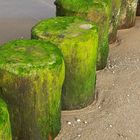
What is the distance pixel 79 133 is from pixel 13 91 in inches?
28.7

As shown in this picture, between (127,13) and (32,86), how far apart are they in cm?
274

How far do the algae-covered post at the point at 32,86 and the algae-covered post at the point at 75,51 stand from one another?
172 millimetres

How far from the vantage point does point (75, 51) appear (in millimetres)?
2975

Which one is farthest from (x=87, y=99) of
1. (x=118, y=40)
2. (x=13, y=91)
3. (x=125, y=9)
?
(x=125, y=9)

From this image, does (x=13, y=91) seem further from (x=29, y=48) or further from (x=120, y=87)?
(x=120, y=87)

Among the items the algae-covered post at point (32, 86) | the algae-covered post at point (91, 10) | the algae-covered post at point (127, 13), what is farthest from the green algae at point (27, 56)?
the algae-covered post at point (127, 13)

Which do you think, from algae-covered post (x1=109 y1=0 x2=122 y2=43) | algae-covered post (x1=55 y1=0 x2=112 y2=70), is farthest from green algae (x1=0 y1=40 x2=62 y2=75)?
algae-covered post (x1=109 y1=0 x2=122 y2=43)

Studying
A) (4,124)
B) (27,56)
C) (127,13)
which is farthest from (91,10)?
(4,124)

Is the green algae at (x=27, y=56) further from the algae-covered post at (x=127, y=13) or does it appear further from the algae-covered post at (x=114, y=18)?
the algae-covered post at (x=127, y=13)

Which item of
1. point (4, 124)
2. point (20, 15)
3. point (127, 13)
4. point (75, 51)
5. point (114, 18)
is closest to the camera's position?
point (4, 124)

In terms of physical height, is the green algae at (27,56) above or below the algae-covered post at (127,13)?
above

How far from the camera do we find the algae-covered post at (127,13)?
15.9 feet

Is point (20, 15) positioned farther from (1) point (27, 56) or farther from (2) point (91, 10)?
(1) point (27, 56)

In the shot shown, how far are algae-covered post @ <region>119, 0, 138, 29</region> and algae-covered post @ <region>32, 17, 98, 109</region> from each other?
5.45ft
